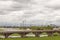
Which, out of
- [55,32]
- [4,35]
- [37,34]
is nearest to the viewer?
[4,35]

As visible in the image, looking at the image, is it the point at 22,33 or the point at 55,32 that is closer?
the point at 22,33

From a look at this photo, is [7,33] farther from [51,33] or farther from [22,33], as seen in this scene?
[51,33]

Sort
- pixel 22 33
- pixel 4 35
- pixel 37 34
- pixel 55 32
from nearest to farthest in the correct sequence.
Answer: pixel 4 35
pixel 22 33
pixel 37 34
pixel 55 32

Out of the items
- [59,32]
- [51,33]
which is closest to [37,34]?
[51,33]

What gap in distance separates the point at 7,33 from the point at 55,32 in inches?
715

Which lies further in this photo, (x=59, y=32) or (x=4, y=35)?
(x=59, y=32)

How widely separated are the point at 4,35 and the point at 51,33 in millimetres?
16221

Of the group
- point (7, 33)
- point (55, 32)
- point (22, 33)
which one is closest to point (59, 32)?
point (55, 32)

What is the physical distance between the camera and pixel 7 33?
1673 inches

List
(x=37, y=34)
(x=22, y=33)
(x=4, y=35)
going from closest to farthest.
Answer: (x=4, y=35) → (x=22, y=33) → (x=37, y=34)

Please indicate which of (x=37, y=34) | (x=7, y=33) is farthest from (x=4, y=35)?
(x=37, y=34)

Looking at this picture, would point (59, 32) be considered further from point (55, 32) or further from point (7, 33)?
point (7, 33)

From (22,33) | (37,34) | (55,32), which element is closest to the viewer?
(22,33)

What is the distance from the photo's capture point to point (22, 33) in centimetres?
4600
